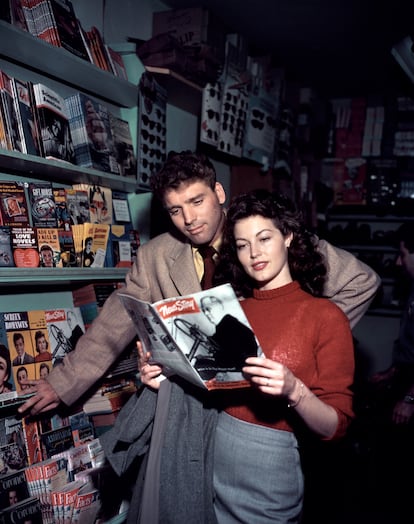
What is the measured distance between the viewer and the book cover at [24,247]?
1984 mm

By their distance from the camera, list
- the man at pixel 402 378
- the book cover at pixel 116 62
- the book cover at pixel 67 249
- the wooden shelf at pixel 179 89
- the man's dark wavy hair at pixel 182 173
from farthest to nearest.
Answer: the man at pixel 402 378
the wooden shelf at pixel 179 89
the book cover at pixel 116 62
the book cover at pixel 67 249
the man's dark wavy hair at pixel 182 173

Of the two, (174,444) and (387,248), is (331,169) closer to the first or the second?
(387,248)

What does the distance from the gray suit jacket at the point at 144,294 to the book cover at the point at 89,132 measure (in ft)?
1.89

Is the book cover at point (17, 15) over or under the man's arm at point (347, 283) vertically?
over

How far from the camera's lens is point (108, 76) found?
7.79 feet

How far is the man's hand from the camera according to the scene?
2010 millimetres

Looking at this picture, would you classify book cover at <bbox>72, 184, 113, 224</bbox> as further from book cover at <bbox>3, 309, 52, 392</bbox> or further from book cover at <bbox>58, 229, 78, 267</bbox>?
book cover at <bbox>3, 309, 52, 392</bbox>

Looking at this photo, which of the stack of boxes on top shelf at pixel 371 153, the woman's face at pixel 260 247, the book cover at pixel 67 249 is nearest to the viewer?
the woman's face at pixel 260 247

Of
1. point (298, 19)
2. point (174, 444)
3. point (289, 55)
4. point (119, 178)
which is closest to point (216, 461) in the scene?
point (174, 444)

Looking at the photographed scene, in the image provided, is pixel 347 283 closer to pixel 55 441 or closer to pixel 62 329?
pixel 62 329

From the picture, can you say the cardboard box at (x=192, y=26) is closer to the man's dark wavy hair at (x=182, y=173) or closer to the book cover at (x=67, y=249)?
the man's dark wavy hair at (x=182, y=173)

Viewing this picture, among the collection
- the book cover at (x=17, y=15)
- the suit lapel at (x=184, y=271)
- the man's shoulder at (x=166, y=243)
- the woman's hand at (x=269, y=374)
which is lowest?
the woman's hand at (x=269, y=374)

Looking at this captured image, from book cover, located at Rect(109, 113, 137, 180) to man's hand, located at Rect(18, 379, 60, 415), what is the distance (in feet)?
3.72

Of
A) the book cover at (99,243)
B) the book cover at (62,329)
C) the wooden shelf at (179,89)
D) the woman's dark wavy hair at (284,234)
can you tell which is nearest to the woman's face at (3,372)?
the book cover at (62,329)
